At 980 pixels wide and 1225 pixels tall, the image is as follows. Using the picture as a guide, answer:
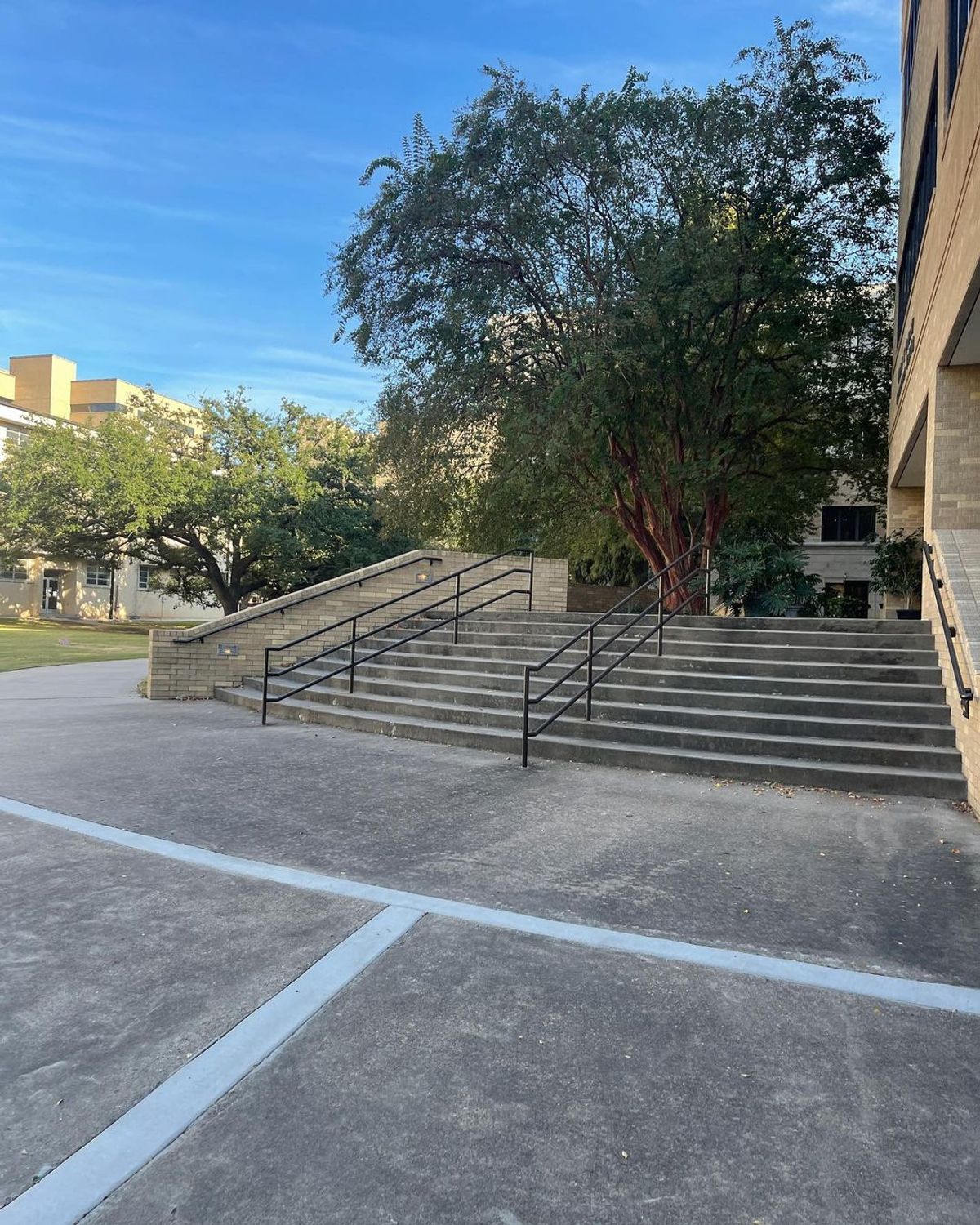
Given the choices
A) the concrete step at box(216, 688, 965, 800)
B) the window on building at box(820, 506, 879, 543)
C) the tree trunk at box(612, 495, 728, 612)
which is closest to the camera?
the concrete step at box(216, 688, 965, 800)

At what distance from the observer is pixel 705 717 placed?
26.1 feet

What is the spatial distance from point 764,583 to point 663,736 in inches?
244

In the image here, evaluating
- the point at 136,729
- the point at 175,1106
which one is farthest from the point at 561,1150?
the point at 136,729

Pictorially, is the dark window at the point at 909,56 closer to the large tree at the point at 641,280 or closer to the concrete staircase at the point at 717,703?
the large tree at the point at 641,280

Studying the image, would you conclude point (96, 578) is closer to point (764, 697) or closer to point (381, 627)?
point (381, 627)

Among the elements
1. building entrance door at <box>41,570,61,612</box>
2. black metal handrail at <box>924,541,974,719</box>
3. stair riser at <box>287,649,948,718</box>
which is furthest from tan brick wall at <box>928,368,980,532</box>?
building entrance door at <box>41,570,61,612</box>

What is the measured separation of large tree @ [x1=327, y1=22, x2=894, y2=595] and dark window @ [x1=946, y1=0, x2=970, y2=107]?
12.8ft

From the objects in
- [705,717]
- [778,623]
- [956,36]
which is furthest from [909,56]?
[705,717]

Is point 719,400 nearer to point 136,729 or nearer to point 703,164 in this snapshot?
point 703,164

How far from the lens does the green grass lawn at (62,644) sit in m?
22.1

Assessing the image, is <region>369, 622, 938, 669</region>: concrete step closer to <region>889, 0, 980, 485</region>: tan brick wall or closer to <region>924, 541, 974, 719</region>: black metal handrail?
<region>924, 541, 974, 719</region>: black metal handrail

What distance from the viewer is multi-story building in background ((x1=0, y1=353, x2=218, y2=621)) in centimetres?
5334

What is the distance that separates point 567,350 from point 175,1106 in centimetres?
1345

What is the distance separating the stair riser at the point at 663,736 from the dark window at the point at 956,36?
7603mm
